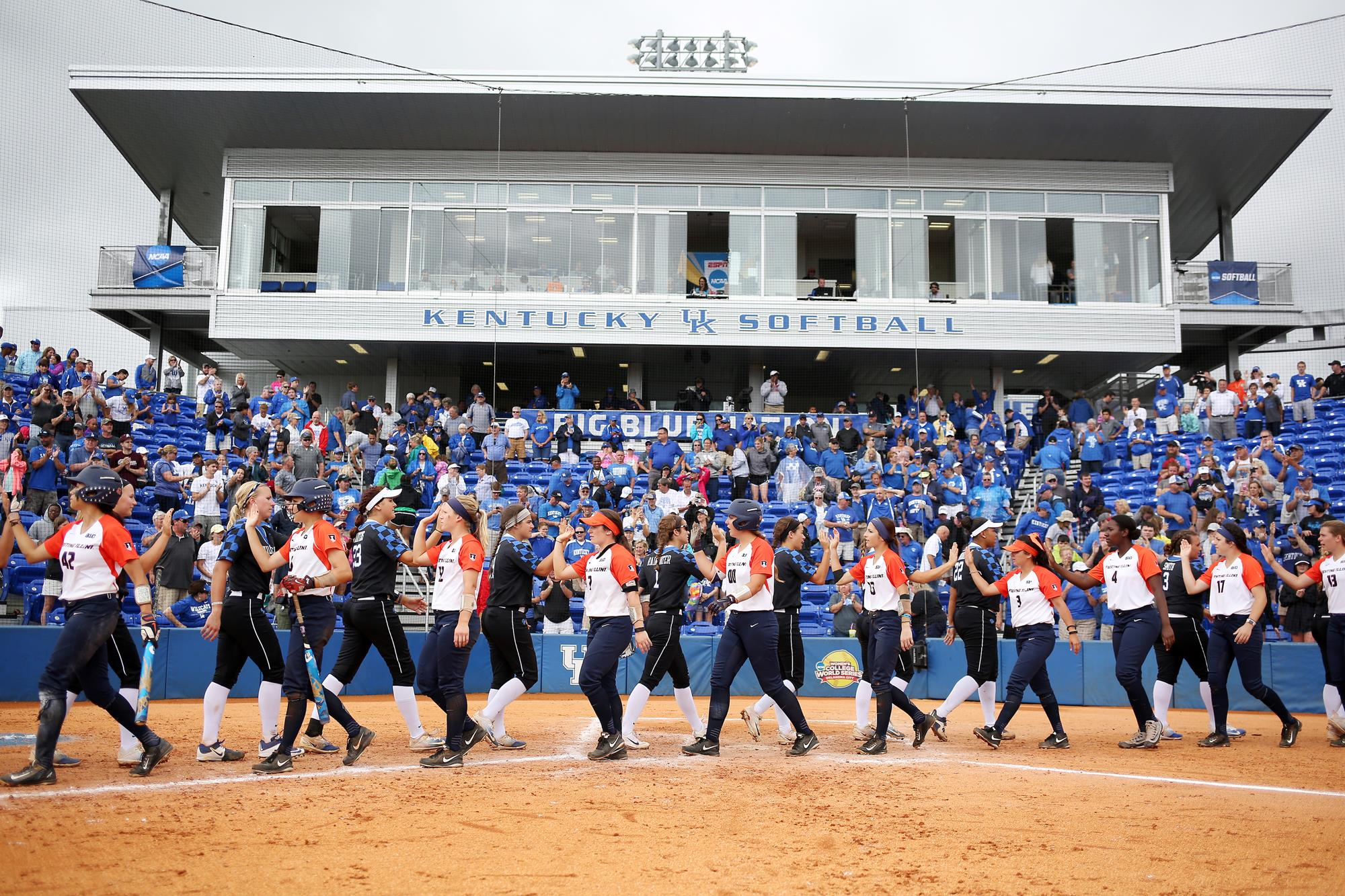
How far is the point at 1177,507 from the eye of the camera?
18.6m

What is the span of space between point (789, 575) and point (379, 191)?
22581mm

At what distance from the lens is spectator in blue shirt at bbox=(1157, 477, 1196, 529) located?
60.7 ft

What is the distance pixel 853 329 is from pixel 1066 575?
18238 millimetres

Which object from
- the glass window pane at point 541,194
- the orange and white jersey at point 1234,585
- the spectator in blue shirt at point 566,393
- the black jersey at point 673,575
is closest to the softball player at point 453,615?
the black jersey at point 673,575

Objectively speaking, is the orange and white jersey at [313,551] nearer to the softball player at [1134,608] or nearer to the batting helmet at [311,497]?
the batting helmet at [311,497]

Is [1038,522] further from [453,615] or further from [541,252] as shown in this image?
[541,252]

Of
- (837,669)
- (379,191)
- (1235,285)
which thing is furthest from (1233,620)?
(379,191)

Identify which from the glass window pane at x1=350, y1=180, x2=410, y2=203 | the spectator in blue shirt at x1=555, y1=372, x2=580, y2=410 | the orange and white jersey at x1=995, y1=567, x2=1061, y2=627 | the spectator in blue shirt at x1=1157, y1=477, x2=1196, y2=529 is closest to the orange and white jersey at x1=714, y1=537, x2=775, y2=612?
the orange and white jersey at x1=995, y1=567, x2=1061, y2=627

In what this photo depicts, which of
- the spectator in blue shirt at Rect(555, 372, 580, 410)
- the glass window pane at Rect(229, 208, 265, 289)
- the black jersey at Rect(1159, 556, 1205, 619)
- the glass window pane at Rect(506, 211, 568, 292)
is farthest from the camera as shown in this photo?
the glass window pane at Rect(229, 208, 265, 289)

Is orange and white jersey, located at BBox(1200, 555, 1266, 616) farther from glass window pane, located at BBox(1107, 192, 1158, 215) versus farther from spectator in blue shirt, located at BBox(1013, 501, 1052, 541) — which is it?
glass window pane, located at BBox(1107, 192, 1158, 215)

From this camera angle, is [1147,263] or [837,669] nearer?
[837,669]

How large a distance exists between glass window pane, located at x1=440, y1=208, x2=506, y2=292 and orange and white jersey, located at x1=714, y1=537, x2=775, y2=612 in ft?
66.0

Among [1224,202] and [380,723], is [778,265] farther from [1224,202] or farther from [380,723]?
[380,723]

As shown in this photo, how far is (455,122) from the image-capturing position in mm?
27672
